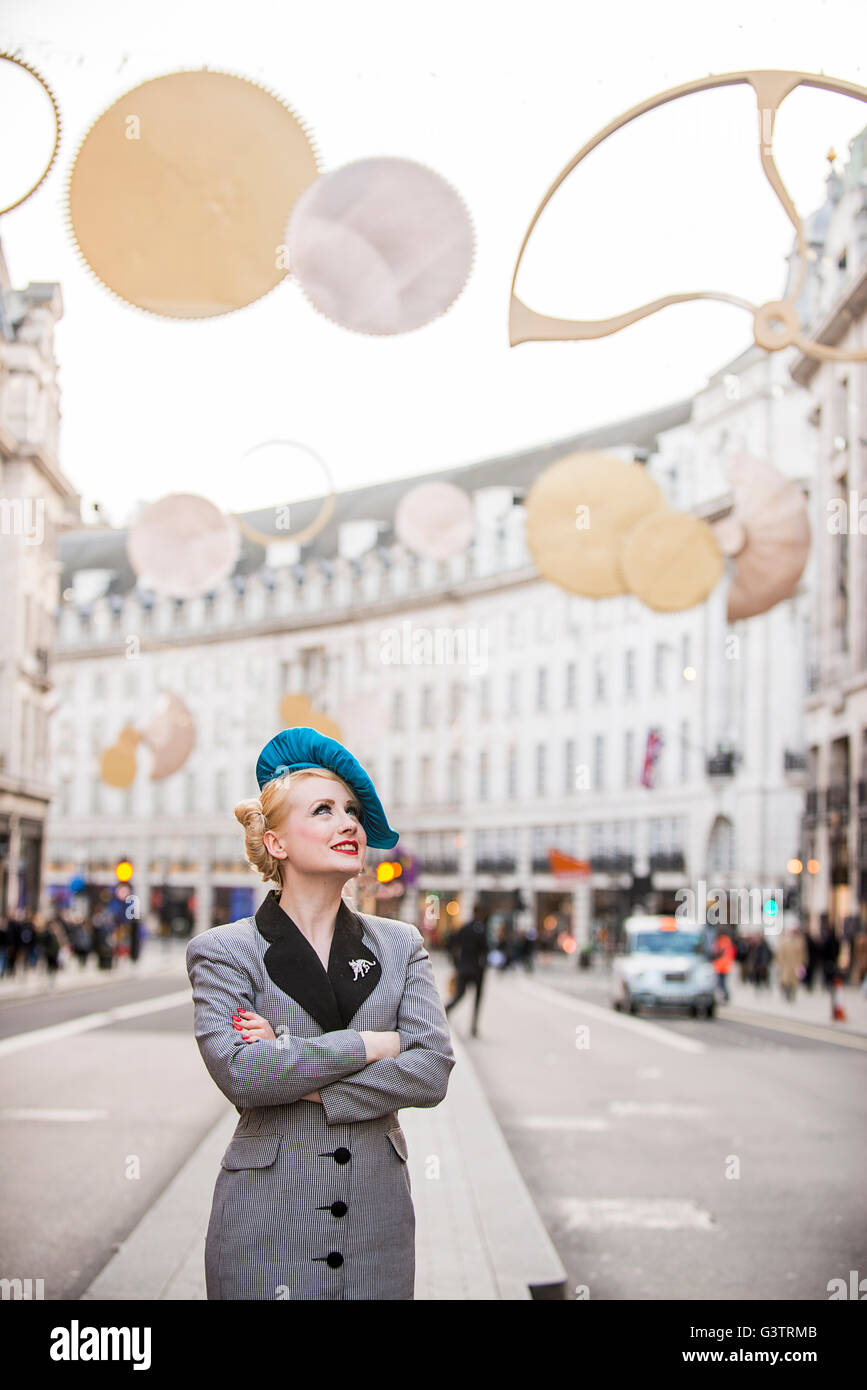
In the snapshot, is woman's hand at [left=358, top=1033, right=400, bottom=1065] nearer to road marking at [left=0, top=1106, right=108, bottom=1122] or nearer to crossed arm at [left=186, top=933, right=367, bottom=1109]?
crossed arm at [left=186, top=933, right=367, bottom=1109]

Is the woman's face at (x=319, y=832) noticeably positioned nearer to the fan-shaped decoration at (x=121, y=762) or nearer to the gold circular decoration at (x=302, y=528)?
the gold circular decoration at (x=302, y=528)

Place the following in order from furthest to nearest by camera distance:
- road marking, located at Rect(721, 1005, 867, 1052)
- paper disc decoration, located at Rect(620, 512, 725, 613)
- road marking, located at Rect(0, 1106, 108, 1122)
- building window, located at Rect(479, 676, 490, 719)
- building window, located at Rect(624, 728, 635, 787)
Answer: building window, located at Rect(479, 676, 490, 719) → building window, located at Rect(624, 728, 635, 787) → road marking, located at Rect(721, 1005, 867, 1052) → road marking, located at Rect(0, 1106, 108, 1122) → paper disc decoration, located at Rect(620, 512, 725, 613)

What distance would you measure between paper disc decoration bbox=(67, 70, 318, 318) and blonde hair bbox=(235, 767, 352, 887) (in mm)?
2799

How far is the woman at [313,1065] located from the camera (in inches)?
136

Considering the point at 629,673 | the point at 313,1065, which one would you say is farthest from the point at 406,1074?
the point at 629,673

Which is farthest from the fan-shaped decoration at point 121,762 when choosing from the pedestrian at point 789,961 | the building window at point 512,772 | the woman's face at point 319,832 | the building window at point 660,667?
the building window at point 512,772

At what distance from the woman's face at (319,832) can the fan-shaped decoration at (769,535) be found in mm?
4869

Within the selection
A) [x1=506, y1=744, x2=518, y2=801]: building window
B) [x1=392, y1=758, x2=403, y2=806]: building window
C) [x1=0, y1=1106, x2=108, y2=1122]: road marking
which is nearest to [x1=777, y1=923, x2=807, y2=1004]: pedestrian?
[x1=0, y1=1106, x2=108, y2=1122]: road marking

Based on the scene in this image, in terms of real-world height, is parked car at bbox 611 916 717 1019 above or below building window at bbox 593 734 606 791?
below

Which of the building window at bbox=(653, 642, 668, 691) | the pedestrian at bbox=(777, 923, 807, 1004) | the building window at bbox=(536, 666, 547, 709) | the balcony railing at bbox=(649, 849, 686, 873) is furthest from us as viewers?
the building window at bbox=(536, 666, 547, 709)

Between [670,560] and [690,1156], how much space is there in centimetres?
543

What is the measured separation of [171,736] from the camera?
1262 centimetres

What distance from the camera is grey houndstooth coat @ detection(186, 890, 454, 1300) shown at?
11.2ft
